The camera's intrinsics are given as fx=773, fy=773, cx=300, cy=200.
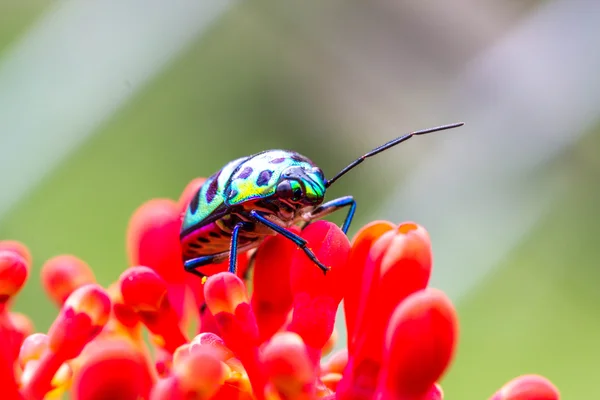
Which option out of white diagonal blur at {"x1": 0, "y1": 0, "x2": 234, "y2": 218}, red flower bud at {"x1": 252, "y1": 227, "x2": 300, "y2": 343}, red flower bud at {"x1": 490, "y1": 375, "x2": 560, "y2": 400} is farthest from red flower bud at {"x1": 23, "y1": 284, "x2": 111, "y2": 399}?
white diagonal blur at {"x1": 0, "y1": 0, "x2": 234, "y2": 218}

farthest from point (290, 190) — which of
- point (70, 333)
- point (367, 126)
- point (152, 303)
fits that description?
point (367, 126)

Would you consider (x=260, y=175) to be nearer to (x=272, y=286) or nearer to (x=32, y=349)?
(x=272, y=286)

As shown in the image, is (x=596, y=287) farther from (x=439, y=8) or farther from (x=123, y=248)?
(x=123, y=248)

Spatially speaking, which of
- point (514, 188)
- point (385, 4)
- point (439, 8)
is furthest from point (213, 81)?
point (514, 188)

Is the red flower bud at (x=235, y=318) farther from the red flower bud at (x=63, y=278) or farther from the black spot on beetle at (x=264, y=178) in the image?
the red flower bud at (x=63, y=278)

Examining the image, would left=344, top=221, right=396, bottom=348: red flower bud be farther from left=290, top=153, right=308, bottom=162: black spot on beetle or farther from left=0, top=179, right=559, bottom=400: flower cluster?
left=290, top=153, right=308, bottom=162: black spot on beetle
